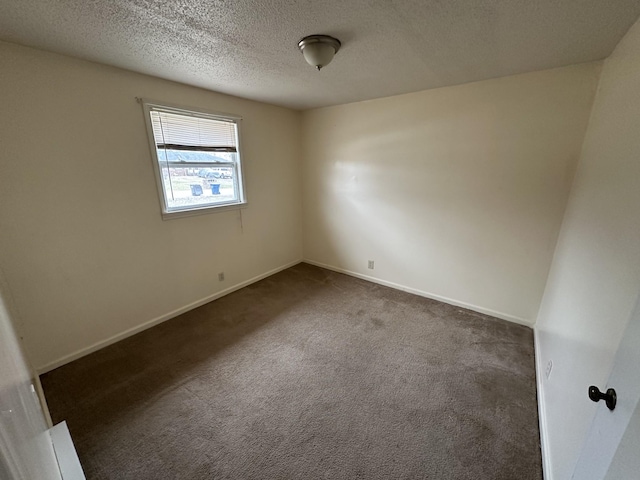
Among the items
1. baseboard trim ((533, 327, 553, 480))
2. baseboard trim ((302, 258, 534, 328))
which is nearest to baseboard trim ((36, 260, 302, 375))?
baseboard trim ((302, 258, 534, 328))

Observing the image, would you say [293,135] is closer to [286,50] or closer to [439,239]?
[286,50]

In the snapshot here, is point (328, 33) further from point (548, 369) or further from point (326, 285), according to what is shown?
point (326, 285)

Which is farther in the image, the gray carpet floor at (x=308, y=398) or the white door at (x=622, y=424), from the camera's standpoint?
the gray carpet floor at (x=308, y=398)

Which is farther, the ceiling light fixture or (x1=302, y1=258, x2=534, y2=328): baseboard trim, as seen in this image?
(x1=302, y1=258, x2=534, y2=328): baseboard trim

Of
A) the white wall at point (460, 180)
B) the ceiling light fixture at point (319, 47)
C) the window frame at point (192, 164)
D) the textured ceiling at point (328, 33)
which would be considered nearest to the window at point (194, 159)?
the window frame at point (192, 164)

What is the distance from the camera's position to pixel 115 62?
1.96m

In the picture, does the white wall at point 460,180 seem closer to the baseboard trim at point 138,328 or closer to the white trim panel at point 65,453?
the baseboard trim at point 138,328

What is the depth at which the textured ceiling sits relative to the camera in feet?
4.21

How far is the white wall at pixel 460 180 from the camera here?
7.28 feet

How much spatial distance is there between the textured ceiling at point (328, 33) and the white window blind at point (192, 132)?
0.37m

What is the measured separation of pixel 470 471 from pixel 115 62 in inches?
138

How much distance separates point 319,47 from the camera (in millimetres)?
1596

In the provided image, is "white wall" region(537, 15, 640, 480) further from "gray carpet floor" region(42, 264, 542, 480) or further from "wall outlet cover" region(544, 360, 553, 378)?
"gray carpet floor" region(42, 264, 542, 480)

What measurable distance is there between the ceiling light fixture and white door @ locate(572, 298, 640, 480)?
1806 mm
